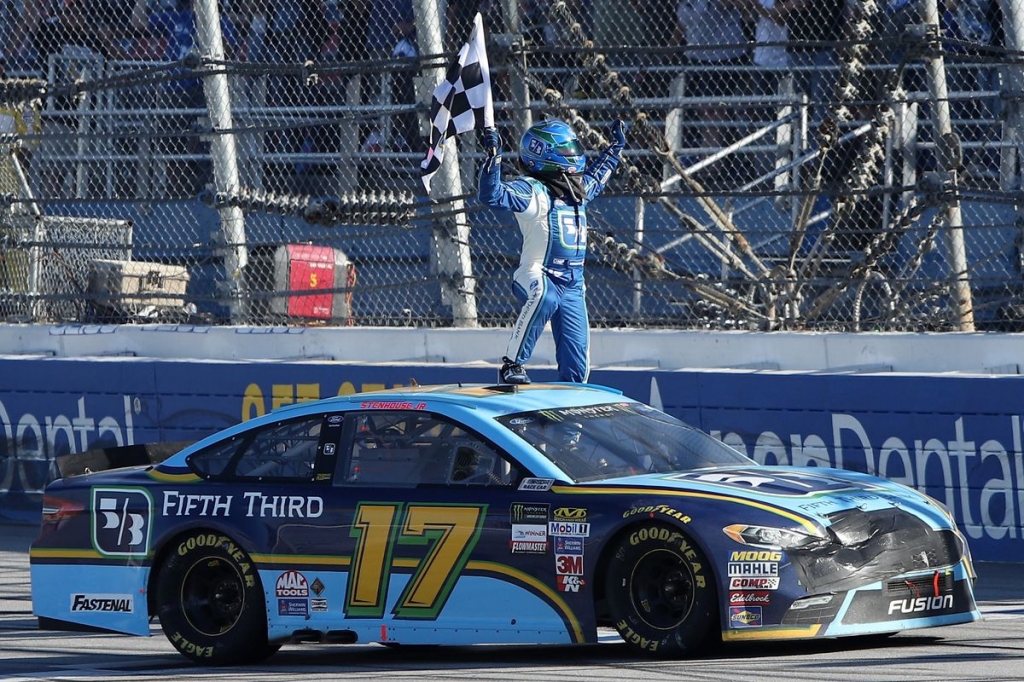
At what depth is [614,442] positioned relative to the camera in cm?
654

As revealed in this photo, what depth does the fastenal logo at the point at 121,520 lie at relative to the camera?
6.81 meters

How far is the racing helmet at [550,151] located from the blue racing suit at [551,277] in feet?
0.32

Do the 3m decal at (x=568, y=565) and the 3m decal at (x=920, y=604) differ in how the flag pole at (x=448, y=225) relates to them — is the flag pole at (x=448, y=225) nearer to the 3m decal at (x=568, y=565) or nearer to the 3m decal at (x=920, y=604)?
the 3m decal at (x=568, y=565)

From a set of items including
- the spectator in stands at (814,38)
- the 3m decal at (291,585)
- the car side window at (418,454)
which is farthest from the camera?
the spectator in stands at (814,38)

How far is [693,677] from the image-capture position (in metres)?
5.45

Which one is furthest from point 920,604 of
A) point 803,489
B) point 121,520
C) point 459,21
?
point 459,21

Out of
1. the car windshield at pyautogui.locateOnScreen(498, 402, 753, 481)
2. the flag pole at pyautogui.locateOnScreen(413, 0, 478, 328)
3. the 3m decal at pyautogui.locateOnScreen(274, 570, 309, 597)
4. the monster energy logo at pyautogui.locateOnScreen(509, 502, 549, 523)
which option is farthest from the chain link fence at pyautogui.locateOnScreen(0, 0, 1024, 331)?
the 3m decal at pyautogui.locateOnScreen(274, 570, 309, 597)

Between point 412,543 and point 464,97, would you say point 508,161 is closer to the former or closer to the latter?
point 464,97

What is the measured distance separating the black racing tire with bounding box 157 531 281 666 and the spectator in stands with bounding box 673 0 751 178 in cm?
540

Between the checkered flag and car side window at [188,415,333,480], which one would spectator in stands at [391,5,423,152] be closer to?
the checkered flag

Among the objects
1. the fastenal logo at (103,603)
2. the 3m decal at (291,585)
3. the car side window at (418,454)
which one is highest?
the car side window at (418,454)

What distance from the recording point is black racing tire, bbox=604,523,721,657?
5742mm

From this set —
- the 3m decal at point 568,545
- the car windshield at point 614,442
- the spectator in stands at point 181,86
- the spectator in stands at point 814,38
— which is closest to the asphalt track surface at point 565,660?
the 3m decal at point 568,545

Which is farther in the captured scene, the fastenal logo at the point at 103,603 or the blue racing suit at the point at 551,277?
the blue racing suit at the point at 551,277
